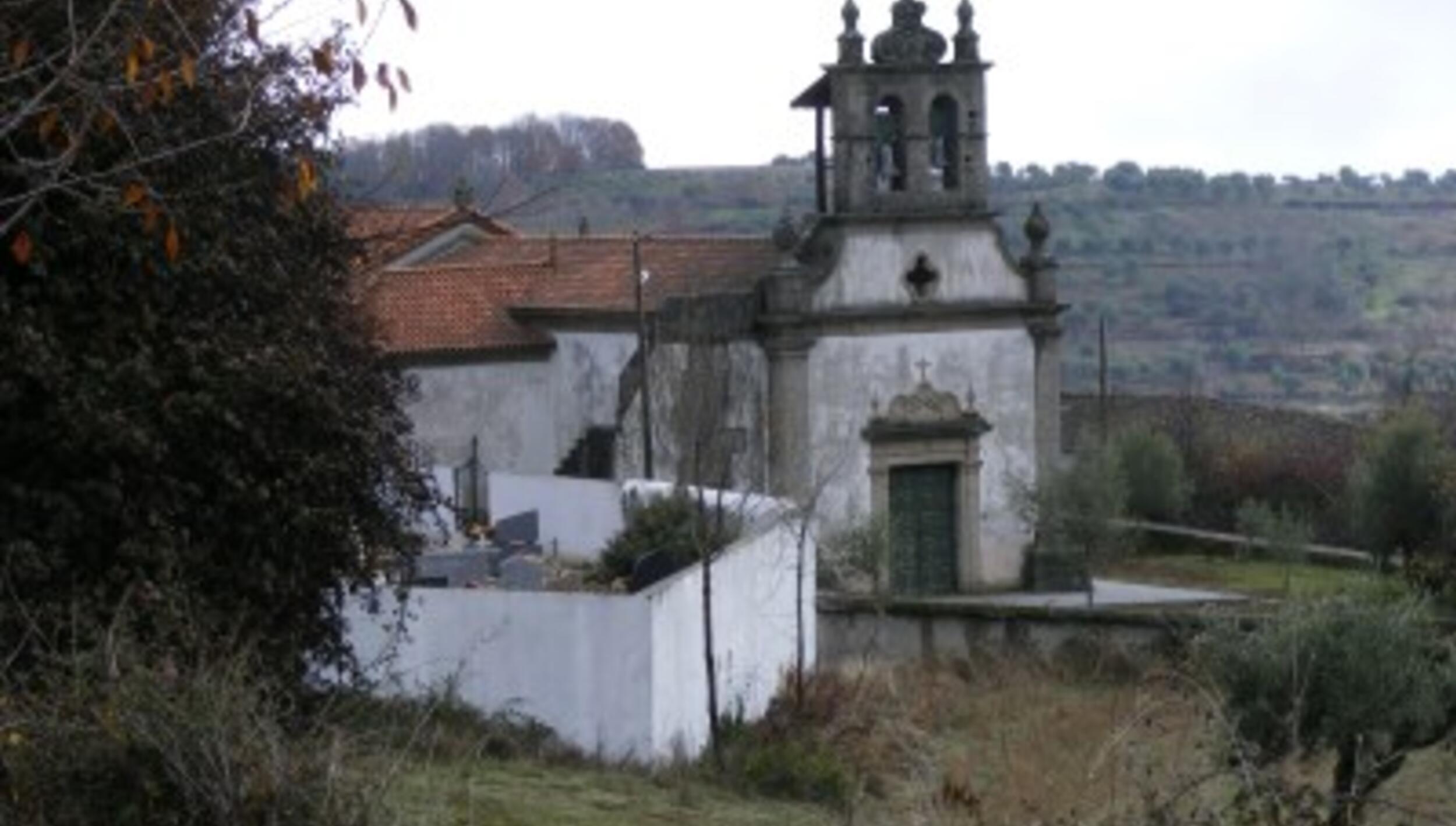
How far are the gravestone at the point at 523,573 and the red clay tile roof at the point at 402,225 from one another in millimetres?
2544

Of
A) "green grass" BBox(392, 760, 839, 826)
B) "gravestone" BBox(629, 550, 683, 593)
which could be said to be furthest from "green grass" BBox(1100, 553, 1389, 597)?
"green grass" BBox(392, 760, 839, 826)

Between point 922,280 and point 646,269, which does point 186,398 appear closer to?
point 646,269

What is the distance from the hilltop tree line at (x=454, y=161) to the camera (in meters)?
17.4

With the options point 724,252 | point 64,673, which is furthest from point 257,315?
point 724,252

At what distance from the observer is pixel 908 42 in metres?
36.7

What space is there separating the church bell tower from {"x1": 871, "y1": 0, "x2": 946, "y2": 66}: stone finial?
10 mm

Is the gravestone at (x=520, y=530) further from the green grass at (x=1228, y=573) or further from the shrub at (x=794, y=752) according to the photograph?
the green grass at (x=1228, y=573)

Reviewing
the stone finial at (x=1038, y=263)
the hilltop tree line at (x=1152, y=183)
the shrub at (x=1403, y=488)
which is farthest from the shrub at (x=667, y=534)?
the hilltop tree line at (x=1152, y=183)

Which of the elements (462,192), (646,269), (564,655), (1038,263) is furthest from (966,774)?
(1038,263)

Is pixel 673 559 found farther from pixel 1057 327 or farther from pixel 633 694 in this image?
pixel 1057 327

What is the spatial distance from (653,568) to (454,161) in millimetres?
11046

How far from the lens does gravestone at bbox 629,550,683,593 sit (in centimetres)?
2100

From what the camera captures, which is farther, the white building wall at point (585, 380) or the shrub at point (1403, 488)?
the shrub at point (1403, 488)

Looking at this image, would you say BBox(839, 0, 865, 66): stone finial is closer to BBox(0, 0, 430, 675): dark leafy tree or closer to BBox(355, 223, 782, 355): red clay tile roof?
BBox(355, 223, 782, 355): red clay tile roof
